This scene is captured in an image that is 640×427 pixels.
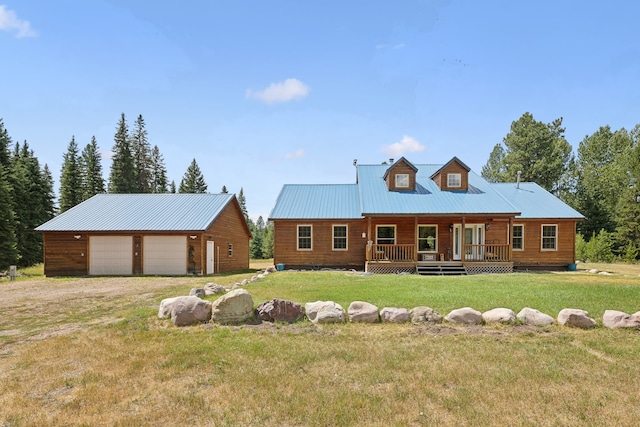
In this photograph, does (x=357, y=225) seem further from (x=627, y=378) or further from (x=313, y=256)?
(x=627, y=378)

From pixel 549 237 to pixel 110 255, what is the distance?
2620 centimetres

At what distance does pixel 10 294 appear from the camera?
512 inches

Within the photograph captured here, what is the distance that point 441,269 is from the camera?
19.0 metres

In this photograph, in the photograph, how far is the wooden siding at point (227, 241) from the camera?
69.5ft

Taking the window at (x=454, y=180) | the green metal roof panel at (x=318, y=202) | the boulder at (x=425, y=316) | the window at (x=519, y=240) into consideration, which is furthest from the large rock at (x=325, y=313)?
the window at (x=519, y=240)

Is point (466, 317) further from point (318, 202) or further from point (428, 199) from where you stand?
point (318, 202)

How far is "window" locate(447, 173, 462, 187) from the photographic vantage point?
2222 centimetres

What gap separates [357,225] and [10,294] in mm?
15983

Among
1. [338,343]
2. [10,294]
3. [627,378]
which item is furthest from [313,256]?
[627,378]

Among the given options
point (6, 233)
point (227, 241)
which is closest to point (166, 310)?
point (227, 241)

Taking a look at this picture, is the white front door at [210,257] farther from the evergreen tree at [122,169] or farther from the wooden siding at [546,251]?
the evergreen tree at [122,169]

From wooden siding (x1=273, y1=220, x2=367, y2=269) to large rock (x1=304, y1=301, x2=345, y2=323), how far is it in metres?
13.9

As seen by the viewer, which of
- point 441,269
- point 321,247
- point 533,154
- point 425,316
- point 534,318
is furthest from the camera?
point 533,154

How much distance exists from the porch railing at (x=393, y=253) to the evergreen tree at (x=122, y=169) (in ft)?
127
